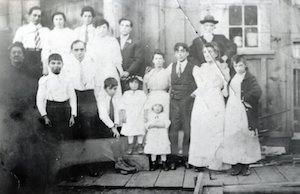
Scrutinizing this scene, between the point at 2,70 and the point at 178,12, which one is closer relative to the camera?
the point at 178,12

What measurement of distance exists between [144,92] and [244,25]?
61cm

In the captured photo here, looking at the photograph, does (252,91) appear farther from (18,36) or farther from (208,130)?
(18,36)

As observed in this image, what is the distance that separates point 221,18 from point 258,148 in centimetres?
69

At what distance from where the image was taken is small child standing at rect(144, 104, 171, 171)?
1910mm

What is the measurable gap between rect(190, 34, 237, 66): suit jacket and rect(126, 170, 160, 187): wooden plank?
2.08 ft

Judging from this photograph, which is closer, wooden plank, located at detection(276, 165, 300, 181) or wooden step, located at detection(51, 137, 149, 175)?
wooden plank, located at detection(276, 165, 300, 181)

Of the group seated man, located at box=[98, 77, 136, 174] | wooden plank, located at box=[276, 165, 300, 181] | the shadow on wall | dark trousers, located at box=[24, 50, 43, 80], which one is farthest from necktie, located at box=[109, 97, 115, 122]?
wooden plank, located at box=[276, 165, 300, 181]

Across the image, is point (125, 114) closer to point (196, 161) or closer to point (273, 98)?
point (196, 161)

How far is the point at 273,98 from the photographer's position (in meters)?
1.83

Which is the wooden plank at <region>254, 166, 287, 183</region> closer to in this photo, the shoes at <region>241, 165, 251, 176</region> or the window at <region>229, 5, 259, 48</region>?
the shoes at <region>241, 165, 251, 176</region>

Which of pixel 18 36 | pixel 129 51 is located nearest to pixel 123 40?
pixel 129 51

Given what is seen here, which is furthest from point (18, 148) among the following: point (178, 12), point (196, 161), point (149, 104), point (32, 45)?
point (178, 12)

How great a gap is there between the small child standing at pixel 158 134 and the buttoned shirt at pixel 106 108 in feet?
0.57

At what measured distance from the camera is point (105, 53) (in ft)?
6.29
